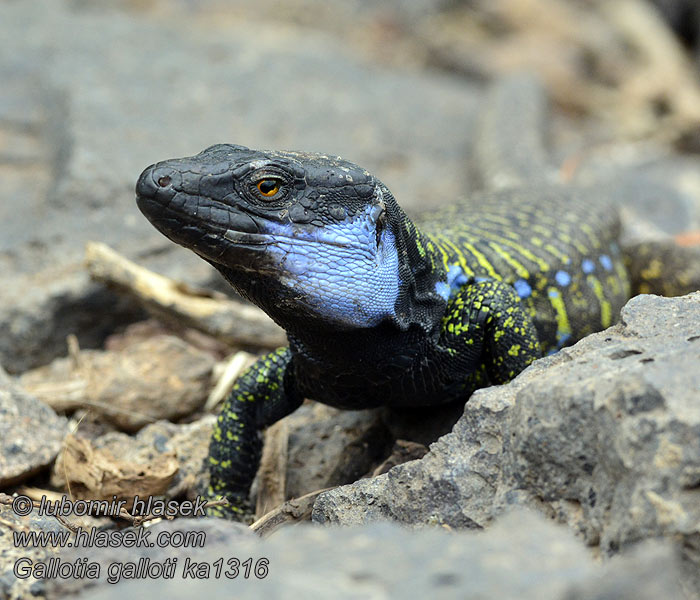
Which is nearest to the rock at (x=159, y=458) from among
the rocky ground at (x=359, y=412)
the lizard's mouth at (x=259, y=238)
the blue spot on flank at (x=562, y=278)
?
the rocky ground at (x=359, y=412)

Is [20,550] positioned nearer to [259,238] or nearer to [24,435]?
[24,435]

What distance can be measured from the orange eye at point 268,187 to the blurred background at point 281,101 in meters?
3.32

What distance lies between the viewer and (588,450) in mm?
2842

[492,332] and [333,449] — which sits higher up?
[492,332]

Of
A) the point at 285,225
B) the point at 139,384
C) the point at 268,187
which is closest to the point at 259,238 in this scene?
the point at 285,225

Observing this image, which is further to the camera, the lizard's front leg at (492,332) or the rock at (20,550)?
the lizard's front leg at (492,332)

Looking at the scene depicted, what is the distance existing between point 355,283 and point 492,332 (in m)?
0.95

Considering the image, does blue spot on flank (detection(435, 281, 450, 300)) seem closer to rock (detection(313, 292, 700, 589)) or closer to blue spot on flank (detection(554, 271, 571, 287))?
rock (detection(313, 292, 700, 589))

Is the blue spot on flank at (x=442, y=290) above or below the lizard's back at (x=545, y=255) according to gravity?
above

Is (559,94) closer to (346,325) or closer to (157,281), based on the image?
(157,281)

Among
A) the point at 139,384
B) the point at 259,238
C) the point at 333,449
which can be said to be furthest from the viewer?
the point at 139,384

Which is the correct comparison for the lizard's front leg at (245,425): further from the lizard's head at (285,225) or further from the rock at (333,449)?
the lizard's head at (285,225)

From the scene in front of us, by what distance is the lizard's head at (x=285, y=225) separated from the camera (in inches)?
137

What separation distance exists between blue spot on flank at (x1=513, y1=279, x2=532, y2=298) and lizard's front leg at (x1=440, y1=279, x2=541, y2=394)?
688 millimetres
